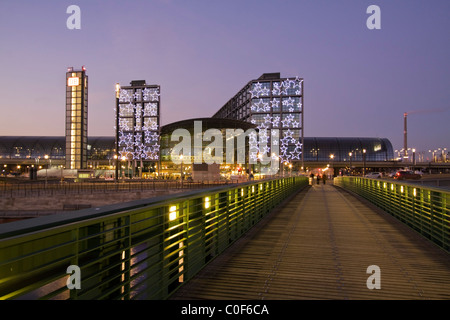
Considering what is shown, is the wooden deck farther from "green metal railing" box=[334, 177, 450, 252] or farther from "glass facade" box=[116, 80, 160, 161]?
"glass facade" box=[116, 80, 160, 161]

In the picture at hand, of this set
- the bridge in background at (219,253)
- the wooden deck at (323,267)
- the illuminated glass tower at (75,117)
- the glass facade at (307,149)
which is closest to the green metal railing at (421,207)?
the bridge in background at (219,253)

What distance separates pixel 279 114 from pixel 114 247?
101 meters

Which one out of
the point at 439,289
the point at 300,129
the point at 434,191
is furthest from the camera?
the point at 300,129

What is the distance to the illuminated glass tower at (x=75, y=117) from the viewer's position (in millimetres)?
79438

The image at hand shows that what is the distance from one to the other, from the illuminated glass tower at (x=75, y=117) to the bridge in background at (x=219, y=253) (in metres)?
72.1

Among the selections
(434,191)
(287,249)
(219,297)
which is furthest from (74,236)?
(434,191)

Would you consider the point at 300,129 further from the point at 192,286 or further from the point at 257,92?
the point at 192,286

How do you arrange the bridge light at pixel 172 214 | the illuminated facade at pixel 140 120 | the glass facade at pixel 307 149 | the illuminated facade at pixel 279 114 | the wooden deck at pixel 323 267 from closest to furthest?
the wooden deck at pixel 323 267 < the bridge light at pixel 172 214 < the illuminated facade at pixel 279 114 < the illuminated facade at pixel 140 120 < the glass facade at pixel 307 149

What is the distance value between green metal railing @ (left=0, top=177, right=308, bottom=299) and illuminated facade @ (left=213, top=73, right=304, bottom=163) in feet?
310

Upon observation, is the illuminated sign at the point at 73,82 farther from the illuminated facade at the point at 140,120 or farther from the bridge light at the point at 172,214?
the bridge light at the point at 172,214

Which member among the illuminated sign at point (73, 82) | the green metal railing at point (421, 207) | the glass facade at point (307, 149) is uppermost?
the illuminated sign at point (73, 82)

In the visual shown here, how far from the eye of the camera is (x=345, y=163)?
12569 cm

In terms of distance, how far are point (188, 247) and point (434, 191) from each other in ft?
21.4

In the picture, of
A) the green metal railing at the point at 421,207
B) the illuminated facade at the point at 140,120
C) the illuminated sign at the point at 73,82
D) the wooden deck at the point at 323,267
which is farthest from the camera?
the illuminated facade at the point at 140,120
